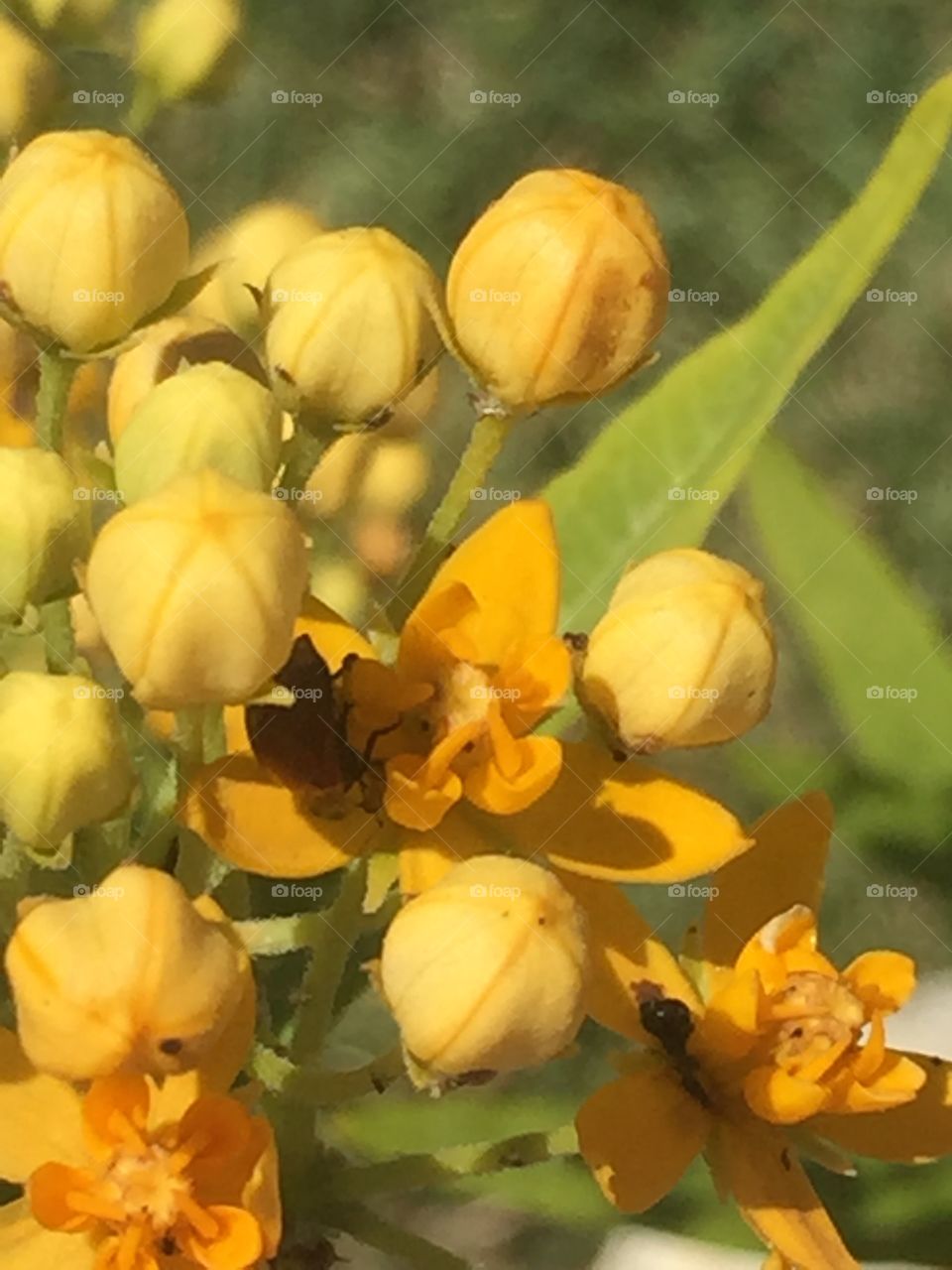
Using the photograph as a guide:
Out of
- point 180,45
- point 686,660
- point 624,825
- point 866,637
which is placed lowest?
Answer: point 866,637

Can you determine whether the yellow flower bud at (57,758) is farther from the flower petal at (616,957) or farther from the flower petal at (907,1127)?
the flower petal at (907,1127)

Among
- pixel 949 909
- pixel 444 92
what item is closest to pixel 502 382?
pixel 949 909

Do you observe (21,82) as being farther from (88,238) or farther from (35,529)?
(35,529)

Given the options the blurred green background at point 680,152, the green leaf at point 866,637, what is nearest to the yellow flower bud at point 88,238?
the green leaf at point 866,637

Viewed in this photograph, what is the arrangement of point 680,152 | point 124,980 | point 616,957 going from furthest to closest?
point 680,152 < point 616,957 < point 124,980

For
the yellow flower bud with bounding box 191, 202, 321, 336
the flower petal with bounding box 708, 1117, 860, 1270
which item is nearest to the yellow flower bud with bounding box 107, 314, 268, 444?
the yellow flower bud with bounding box 191, 202, 321, 336

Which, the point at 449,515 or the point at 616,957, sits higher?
the point at 449,515

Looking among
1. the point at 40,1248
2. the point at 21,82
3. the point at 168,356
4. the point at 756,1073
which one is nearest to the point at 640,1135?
the point at 756,1073

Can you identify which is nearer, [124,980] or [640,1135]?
[124,980]
